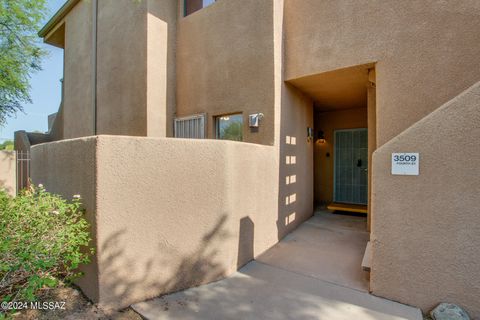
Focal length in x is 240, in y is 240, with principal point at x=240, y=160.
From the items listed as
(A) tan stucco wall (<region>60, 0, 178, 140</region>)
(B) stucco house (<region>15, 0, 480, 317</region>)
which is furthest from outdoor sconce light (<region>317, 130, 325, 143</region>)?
(A) tan stucco wall (<region>60, 0, 178, 140</region>)

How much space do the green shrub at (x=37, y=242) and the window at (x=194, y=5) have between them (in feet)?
21.1

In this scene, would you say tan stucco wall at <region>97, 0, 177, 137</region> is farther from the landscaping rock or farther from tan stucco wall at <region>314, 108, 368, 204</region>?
the landscaping rock

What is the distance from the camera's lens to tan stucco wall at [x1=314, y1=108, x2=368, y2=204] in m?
9.09

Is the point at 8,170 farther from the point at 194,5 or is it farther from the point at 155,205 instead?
the point at 194,5

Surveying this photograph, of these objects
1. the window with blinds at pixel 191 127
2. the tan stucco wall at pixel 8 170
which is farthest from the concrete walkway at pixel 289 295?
the tan stucco wall at pixel 8 170

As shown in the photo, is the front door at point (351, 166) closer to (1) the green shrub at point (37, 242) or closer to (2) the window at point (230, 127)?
(2) the window at point (230, 127)

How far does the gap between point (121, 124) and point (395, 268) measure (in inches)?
298

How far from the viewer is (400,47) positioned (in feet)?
15.0

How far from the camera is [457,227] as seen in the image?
2.95m

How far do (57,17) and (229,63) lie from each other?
9.82 m

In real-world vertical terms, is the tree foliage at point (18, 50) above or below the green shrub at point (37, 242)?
above

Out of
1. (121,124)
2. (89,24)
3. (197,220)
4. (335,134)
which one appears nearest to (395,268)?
(197,220)

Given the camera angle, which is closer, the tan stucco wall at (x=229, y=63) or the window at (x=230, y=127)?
the tan stucco wall at (x=229, y=63)

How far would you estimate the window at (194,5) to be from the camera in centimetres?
Result: 702
